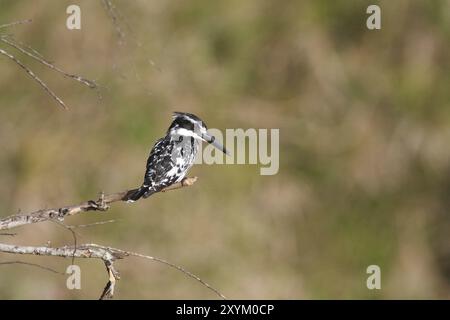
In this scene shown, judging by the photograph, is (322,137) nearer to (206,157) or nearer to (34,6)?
(206,157)

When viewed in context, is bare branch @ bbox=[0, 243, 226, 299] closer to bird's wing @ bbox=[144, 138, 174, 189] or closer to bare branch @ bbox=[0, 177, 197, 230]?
bare branch @ bbox=[0, 177, 197, 230]

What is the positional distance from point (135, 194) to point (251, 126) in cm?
547

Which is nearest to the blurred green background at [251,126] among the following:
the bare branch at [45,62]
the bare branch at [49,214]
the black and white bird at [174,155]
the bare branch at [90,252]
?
the black and white bird at [174,155]

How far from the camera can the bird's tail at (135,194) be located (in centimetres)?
466

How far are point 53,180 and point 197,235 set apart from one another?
142 cm

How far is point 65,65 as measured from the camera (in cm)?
974

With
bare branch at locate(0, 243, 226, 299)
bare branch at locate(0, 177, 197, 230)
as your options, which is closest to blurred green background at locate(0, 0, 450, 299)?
bare branch at locate(0, 177, 197, 230)

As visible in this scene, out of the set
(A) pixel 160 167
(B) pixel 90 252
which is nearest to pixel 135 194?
(A) pixel 160 167

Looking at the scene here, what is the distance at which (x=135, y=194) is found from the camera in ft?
15.8

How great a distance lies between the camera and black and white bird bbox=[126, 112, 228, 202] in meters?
5.26

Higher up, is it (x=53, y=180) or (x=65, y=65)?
(x=65, y=65)

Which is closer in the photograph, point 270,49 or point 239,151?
point 239,151

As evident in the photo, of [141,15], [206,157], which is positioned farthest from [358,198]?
[141,15]

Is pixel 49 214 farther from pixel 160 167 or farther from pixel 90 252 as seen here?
pixel 160 167
